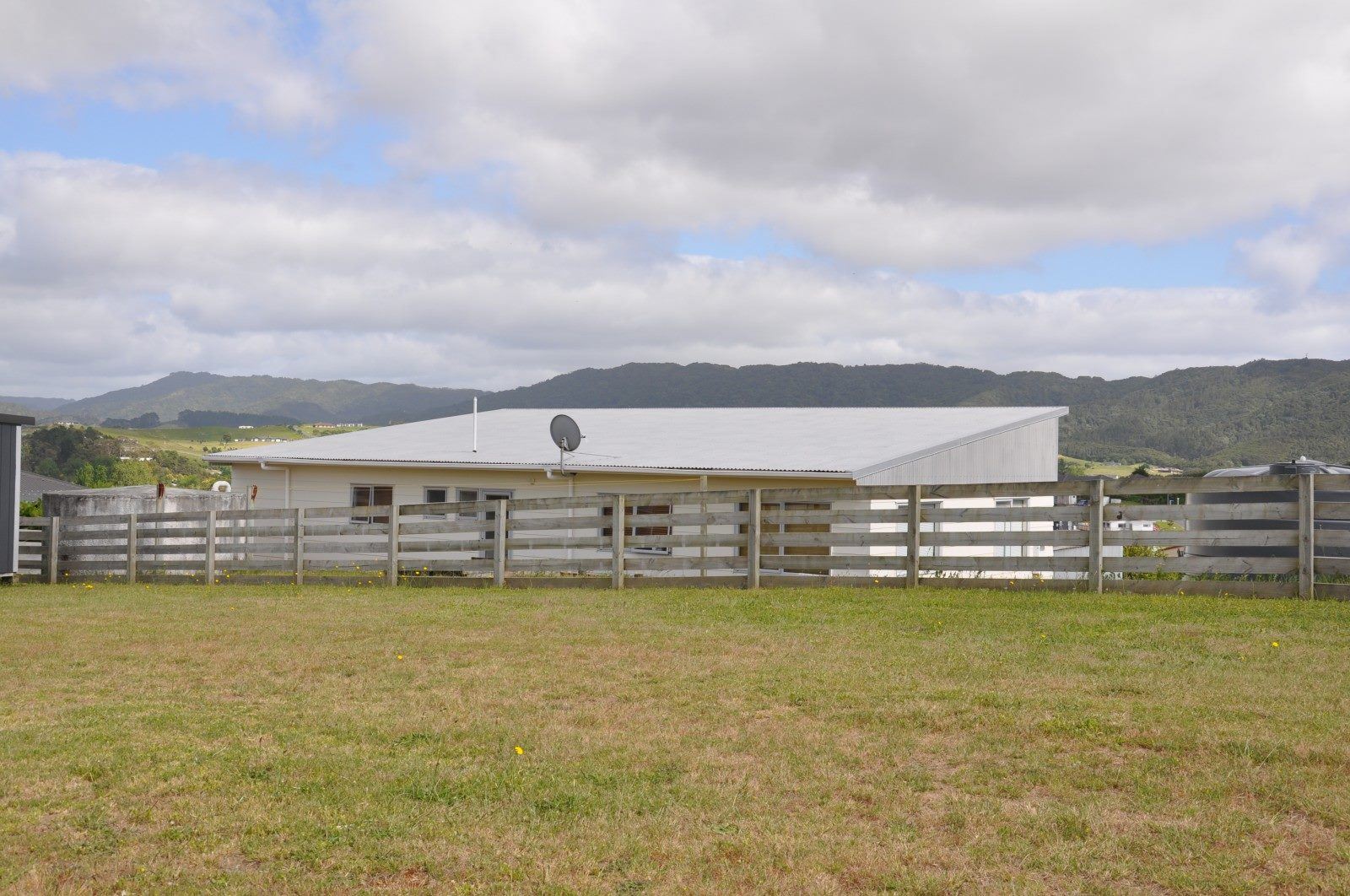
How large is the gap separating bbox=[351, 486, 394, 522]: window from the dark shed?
268 inches

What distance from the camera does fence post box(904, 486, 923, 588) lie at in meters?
12.8

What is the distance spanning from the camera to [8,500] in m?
21.2

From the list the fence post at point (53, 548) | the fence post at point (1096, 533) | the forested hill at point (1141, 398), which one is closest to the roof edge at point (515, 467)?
the fence post at point (53, 548)

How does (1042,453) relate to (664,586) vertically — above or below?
above

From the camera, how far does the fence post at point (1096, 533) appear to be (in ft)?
38.1

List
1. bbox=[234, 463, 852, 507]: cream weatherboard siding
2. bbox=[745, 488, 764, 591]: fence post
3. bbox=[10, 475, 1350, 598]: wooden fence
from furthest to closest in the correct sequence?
bbox=[234, 463, 852, 507]: cream weatherboard siding → bbox=[745, 488, 764, 591]: fence post → bbox=[10, 475, 1350, 598]: wooden fence

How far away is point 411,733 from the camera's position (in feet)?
22.2

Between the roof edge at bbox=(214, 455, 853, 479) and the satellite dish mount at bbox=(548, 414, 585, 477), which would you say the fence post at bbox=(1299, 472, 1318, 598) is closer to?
the roof edge at bbox=(214, 455, 853, 479)

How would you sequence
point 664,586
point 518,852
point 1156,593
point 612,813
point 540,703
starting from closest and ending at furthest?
point 518,852, point 612,813, point 540,703, point 1156,593, point 664,586

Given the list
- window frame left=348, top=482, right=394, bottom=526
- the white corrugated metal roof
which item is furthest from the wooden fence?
window frame left=348, top=482, right=394, bottom=526

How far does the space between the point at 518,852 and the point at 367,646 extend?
563 cm

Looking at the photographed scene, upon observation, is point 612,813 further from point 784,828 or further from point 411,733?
point 411,733

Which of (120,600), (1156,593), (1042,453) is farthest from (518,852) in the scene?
(1042,453)

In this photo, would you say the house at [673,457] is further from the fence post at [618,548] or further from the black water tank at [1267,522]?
the fence post at [618,548]
